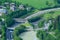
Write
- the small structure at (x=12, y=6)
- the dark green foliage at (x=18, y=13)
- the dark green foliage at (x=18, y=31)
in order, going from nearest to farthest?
the dark green foliage at (x=18, y=31)
the dark green foliage at (x=18, y=13)
the small structure at (x=12, y=6)

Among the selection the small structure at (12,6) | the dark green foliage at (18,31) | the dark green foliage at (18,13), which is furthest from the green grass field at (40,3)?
the dark green foliage at (18,31)

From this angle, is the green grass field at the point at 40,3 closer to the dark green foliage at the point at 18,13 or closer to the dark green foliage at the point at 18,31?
the dark green foliage at the point at 18,13

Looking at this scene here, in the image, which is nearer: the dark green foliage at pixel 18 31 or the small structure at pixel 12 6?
the dark green foliage at pixel 18 31

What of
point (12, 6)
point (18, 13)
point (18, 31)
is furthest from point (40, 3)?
point (18, 31)

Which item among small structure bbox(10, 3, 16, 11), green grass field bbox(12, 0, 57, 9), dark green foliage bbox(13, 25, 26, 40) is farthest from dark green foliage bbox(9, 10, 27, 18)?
dark green foliage bbox(13, 25, 26, 40)

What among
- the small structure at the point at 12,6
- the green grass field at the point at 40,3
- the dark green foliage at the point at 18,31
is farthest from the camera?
the green grass field at the point at 40,3

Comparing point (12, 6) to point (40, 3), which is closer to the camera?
point (12, 6)

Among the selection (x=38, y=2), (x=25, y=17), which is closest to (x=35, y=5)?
(x=38, y=2)

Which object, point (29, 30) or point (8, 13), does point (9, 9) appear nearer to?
point (8, 13)

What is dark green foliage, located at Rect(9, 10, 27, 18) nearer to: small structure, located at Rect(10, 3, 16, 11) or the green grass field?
small structure, located at Rect(10, 3, 16, 11)

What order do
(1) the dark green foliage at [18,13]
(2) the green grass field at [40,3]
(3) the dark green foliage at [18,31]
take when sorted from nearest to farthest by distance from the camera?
1. (3) the dark green foliage at [18,31]
2. (1) the dark green foliage at [18,13]
3. (2) the green grass field at [40,3]

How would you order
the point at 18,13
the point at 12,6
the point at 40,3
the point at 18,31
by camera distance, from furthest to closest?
1. the point at 40,3
2. the point at 12,6
3. the point at 18,13
4. the point at 18,31

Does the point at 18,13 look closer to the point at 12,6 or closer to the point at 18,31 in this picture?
the point at 12,6
